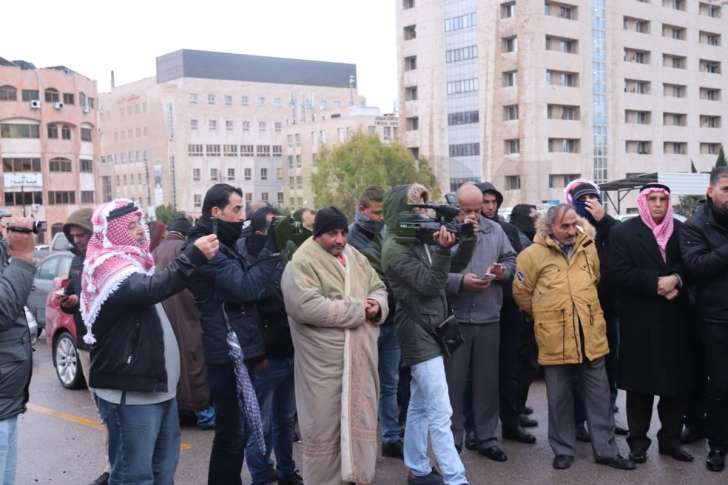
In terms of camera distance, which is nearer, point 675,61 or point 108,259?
point 108,259

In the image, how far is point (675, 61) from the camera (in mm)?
70312

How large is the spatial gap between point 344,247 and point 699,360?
3.07m

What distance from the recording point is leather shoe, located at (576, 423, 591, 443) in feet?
21.6

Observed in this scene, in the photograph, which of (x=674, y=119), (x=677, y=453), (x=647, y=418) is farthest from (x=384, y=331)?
(x=674, y=119)

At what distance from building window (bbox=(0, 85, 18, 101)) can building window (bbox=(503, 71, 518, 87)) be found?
45003 millimetres

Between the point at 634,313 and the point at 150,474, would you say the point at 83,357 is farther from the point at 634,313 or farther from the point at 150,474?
the point at 634,313

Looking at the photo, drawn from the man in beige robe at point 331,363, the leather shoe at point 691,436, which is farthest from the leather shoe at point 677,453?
the man in beige robe at point 331,363

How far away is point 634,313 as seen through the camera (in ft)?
19.6

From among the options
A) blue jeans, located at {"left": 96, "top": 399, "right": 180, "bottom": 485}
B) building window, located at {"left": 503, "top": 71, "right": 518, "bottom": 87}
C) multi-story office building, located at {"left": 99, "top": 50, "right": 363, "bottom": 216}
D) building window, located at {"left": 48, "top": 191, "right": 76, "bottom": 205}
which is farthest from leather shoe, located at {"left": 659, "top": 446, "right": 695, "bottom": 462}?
multi-story office building, located at {"left": 99, "top": 50, "right": 363, "bottom": 216}

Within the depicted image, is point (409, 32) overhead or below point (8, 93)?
overhead

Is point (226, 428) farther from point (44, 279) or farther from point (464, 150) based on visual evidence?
point (464, 150)

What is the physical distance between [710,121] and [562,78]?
18.7 meters

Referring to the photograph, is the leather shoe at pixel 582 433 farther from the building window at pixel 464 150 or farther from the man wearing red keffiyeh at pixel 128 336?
the building window at pixel 464 150

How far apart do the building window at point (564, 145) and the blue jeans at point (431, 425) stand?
60169 mm
